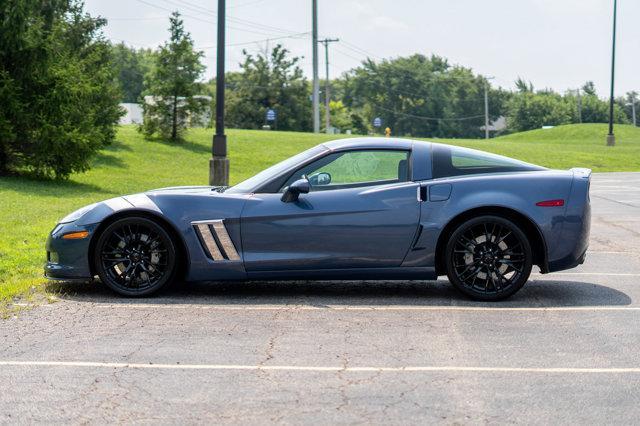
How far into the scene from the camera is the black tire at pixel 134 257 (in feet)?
25.9

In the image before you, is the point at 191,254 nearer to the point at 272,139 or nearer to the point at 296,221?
the point at 296,221

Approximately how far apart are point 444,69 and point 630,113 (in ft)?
116

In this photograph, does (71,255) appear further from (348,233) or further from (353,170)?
(353,170)

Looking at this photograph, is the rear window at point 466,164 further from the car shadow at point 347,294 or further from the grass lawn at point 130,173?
the grass lawn at point 130,173

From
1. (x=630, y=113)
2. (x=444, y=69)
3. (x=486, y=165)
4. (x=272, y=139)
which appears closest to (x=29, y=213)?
(x=486, y=165)

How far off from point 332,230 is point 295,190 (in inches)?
17.5

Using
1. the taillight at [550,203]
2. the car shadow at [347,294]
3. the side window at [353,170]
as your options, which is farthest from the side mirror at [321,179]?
the taillight at [550,203]

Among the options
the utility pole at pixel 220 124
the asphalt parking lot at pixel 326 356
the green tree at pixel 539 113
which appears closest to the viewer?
the asphalt parking lot at pixel 326 356

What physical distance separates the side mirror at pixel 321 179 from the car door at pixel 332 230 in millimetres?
131

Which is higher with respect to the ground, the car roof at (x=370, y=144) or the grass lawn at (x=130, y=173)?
the car roof at (x=370, y=144)

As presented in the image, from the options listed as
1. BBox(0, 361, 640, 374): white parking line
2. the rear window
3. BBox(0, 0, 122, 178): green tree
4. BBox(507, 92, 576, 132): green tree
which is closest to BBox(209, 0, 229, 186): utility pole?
BBox(0, 0, 122, 178): green tree

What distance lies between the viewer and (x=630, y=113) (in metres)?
164

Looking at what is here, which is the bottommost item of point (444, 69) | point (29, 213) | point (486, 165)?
point (29, 213)

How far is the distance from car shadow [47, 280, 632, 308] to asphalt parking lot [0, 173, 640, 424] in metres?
0.02
